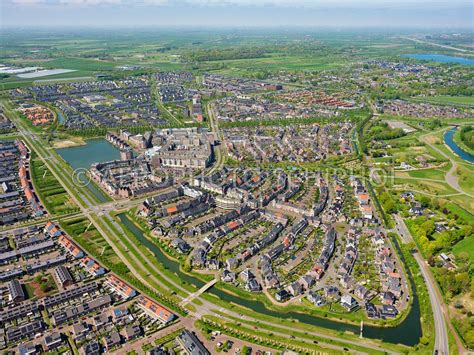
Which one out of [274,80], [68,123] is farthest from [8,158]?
[274,80]

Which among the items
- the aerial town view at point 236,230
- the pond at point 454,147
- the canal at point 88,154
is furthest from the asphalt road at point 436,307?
the canal at point 88,154

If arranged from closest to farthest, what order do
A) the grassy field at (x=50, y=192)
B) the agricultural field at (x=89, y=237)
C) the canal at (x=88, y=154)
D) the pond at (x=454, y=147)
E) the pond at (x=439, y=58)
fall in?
the agricultural field at (x=89, y=237)
the grassy field at (x=50, y=192)
the canal at (x=88, y=154)
the pond at (x=454, y=147)
the pond at (x=439, y=58)

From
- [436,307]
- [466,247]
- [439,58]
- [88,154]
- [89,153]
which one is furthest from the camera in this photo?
[439,58]

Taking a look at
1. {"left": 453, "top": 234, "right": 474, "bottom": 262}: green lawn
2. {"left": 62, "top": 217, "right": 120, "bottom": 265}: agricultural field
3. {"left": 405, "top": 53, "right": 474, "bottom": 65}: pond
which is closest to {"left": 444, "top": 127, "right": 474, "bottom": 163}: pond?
{"left": 453, "top": 234, "right": 474, "bottom": 262}: green lawn

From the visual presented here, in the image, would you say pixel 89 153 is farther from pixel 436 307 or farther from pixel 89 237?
pixel 436 307

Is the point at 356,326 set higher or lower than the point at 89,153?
lower

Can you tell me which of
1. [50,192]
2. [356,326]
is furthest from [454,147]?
[50,192]

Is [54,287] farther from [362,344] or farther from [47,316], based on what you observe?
[362,344]

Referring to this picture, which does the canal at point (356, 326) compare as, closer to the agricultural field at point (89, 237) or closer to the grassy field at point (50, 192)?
the agricultural field at point (89, 237)
